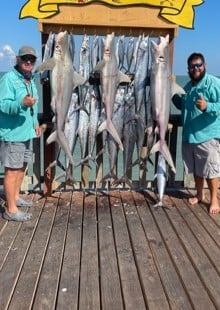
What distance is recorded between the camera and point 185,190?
5199 millimetres

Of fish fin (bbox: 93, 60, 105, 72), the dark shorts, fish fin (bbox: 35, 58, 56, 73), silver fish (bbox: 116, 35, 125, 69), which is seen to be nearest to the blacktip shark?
silver fish (bbox: 116, 35, 125, 69)

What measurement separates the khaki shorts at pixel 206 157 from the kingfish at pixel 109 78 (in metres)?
0.86

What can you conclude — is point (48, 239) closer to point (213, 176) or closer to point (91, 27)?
point (213, 176)

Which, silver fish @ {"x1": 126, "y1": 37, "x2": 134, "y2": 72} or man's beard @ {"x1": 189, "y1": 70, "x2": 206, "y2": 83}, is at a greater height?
silver fish @ {"x1": 126, "y1": 37, "x2": 134, "y2": 72}

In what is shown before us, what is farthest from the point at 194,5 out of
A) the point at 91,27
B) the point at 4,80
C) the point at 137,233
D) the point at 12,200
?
the point at 12,200

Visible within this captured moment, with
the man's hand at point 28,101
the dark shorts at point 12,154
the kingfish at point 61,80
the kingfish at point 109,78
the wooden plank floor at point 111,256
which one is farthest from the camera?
the kingfish at point 109,78

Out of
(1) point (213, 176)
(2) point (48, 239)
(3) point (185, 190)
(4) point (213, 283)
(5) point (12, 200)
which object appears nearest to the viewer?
(4) point (213, 283)

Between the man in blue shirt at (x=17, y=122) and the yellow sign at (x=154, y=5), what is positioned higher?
the yellow sign at (x=154, y=5)

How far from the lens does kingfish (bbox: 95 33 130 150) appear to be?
14.1 ft

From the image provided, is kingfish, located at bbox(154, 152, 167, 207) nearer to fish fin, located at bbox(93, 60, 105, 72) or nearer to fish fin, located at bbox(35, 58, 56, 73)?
fish fin, located at bbox(93, 60, 105, 72)

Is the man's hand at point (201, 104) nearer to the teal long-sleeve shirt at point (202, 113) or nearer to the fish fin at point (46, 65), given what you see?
the teal long-sleeve shirt at point (202, 113)

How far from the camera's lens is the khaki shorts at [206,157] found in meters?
4.42

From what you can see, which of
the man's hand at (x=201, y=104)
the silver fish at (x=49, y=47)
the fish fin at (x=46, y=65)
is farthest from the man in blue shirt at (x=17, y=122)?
the man's hand at (x=201, y=104)

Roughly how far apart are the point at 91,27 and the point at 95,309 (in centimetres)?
301
